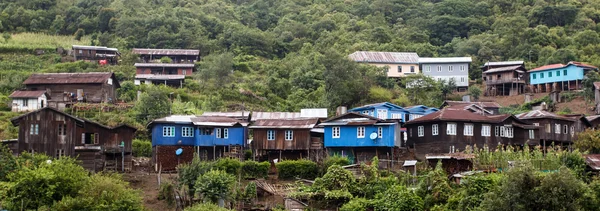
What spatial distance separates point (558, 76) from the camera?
237ft

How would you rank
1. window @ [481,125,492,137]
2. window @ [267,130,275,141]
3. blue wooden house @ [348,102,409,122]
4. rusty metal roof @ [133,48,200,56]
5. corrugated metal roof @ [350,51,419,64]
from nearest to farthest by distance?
window @ [267,130,275,141]
window @ [481,125,492,137]
blue wooden house @ [348,102,409,122]
corrugated metal roof @ [350,51,419,64]
rusty metal roof @ [133,48,200,56]

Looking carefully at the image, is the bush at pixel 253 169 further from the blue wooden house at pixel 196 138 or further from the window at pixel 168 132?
the window at pixel 168 132

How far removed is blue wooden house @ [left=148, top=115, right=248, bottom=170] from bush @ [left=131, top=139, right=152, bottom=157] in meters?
2.03

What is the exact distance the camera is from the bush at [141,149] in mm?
51094

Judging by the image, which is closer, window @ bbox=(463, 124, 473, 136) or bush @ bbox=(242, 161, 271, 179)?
bush @ bbox=(242, 161, 271, 179)

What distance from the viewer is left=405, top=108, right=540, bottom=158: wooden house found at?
48594 mm

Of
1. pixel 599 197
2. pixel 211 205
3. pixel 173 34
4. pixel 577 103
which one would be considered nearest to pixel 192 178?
pixel 211 205

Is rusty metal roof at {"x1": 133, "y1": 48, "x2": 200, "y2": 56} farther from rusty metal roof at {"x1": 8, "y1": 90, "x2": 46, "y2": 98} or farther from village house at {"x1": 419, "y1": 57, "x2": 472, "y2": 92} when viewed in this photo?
village house at {"x1": 419, "y1": 57, "x2": 472, "y2": 92}

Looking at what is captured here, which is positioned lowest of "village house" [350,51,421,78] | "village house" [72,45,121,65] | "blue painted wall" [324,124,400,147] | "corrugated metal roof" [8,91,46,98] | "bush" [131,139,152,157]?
"bush" [131,139,152,157]

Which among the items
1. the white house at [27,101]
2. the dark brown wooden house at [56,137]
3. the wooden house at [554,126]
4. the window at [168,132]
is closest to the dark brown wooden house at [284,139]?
the window at [168,132]

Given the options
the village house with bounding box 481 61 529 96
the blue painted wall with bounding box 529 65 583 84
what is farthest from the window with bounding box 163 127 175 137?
the blue painted wall with bounding box 529 65 583 84

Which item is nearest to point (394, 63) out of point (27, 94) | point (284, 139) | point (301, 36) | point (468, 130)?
point (301, 36)

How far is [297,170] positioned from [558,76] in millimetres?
36019

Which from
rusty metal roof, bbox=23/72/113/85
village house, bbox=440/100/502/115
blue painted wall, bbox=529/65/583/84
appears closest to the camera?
village house, bbox=440/100/502/115
